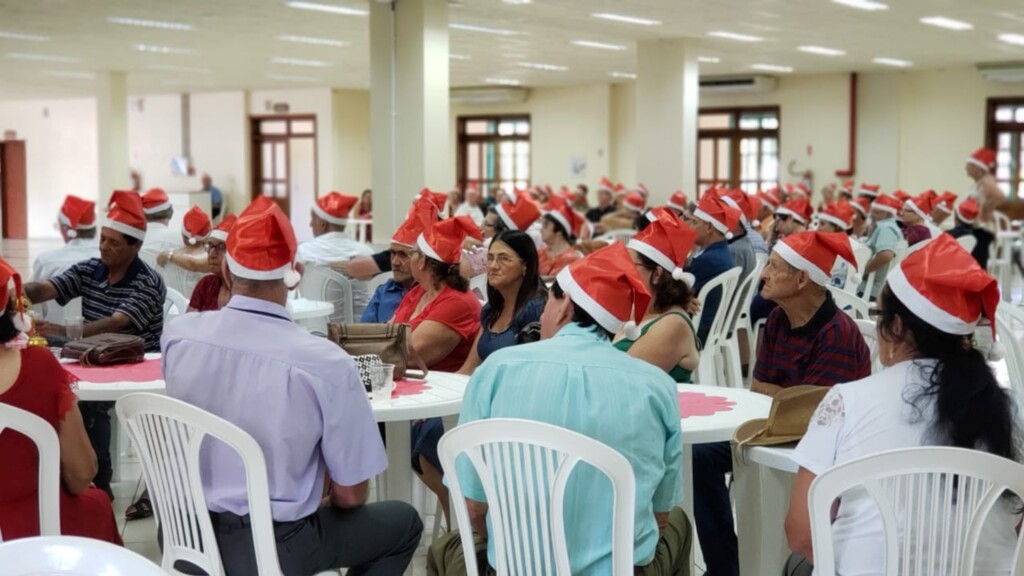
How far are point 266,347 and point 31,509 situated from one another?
625 mm

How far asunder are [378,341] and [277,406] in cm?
101

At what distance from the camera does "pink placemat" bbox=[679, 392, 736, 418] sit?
313 centimetres

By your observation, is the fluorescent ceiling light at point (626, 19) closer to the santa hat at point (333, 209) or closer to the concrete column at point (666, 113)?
the concrete column at point (666, 113)

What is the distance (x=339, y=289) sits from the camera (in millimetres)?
6520

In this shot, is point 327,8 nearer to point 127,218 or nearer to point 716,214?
point 716,214

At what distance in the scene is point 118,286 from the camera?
A: 178 inches

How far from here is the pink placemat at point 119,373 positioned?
11.2ft

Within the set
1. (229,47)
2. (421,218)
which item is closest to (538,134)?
(229,47)

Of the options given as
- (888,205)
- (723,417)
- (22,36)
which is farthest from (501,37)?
(723,417)

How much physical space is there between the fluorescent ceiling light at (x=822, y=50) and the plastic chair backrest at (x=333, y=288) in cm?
991

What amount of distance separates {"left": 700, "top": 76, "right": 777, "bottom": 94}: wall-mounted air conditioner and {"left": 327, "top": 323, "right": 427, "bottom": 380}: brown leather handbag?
16.2 m

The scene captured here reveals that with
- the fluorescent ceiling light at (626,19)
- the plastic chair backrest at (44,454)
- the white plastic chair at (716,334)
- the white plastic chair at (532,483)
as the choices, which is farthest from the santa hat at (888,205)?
the plastic chair backrest at (44,454)

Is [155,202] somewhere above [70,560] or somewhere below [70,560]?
above

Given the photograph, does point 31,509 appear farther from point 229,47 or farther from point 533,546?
point 229,47
